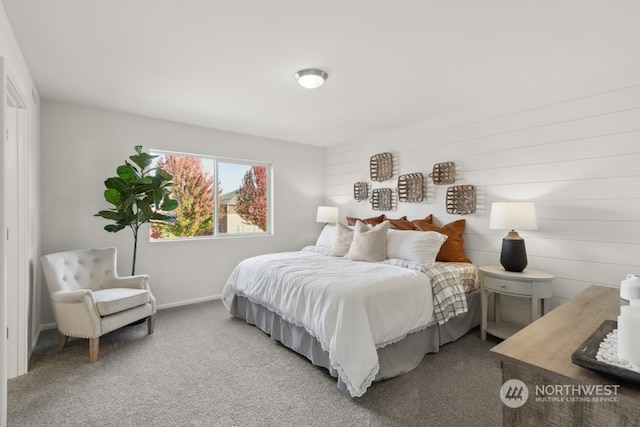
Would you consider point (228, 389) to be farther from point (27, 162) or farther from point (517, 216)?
point (517, 216)

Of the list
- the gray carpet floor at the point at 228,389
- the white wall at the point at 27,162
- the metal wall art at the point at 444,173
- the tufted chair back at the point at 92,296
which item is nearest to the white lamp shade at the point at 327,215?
the metal wall art at the point at 444,173

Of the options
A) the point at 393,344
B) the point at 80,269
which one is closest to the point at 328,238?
the point at 393,344

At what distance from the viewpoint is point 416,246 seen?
3.14 metres

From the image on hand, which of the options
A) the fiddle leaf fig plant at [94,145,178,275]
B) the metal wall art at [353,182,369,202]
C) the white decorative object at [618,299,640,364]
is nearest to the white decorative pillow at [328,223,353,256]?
the metal wall art at [353,182,369,202]

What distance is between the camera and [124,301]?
2736 millimetres

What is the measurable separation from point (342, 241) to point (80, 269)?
8.90 feet

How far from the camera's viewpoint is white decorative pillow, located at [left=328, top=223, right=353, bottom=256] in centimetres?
364

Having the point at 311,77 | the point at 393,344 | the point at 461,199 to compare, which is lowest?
the point at 393,344

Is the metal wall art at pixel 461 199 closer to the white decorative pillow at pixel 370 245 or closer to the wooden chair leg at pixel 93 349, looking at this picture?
the white decorative pillow at pixel 370 245

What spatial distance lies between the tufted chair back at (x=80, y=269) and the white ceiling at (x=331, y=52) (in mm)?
1595

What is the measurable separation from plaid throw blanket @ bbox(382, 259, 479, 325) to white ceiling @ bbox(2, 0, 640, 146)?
5.50 feet

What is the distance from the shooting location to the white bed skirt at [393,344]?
2.29m

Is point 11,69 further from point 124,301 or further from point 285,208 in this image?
point 285,208

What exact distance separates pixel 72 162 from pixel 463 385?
427 cm
